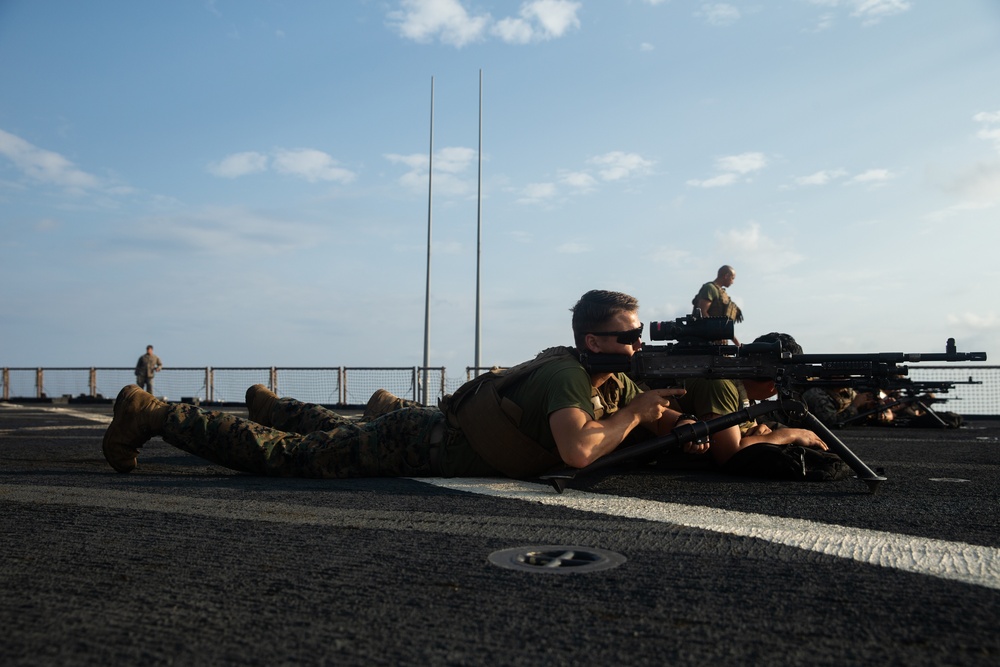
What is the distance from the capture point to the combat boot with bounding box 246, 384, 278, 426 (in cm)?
636

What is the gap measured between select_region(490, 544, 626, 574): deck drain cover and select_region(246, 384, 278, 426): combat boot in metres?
A: 4.05

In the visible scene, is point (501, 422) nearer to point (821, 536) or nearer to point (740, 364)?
point (740, 364)

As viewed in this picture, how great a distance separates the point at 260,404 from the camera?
6.39 meters

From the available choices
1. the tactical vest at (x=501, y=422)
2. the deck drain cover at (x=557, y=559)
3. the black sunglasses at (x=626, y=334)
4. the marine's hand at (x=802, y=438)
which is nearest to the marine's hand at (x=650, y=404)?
the black sunglasses at (x=626, y=334)

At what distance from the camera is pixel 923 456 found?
711 centimetres

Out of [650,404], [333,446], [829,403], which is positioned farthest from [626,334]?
[829,403]

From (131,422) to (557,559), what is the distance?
11.6 feet

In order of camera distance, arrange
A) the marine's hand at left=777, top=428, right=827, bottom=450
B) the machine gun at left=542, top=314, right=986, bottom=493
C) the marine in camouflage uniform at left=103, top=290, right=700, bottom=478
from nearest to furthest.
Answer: the marine in camouflage uniform at left=103, top=290, right=700, bottom=478 → the machine gun at left=542, top=314, right=986, bottom=493 → the marine's hand at left=777, top=428, right=827, bottom=450

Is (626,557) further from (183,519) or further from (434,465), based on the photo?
(434,465)

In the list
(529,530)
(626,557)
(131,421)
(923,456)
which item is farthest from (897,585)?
(923,456)

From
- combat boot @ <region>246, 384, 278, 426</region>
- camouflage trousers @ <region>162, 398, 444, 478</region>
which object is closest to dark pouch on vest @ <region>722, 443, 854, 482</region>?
camouflage trousers @ <region>162, 398, 444, 478</region>

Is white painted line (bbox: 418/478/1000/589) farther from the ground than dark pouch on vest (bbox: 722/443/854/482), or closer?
closer

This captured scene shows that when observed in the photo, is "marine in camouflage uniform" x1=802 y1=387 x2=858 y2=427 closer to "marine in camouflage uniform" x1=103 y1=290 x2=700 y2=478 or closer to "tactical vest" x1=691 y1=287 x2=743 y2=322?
"tactical vest" x1=691 y1=287 x2=743 y2=322

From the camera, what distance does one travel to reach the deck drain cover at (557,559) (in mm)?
2453
